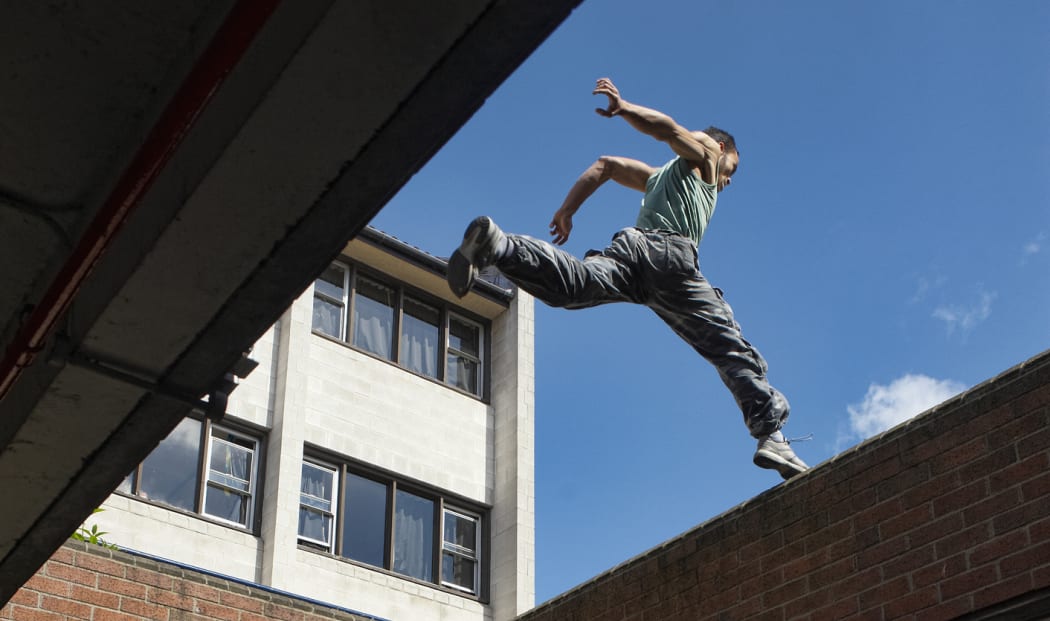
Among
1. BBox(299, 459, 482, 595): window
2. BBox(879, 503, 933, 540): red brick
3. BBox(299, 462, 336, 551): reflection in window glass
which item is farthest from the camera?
BBox(299, 459, 482, 595): window

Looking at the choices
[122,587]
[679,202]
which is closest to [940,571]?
[679,202]

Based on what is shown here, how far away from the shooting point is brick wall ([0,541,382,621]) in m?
8.81

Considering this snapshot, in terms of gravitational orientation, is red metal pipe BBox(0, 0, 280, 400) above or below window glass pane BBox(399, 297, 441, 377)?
→ below

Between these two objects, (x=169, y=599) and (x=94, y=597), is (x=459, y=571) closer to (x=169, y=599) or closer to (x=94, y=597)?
(x=169, y=599)

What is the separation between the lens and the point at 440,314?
76.9ft

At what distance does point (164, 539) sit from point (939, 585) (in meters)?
13.0

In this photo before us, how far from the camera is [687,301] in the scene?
32.4 feet

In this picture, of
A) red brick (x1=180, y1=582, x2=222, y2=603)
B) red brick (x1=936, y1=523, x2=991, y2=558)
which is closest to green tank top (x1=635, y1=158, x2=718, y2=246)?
red brick (x1=936, y1=523, x2=991, y2=558)

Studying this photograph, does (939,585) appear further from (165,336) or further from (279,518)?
(279,518)

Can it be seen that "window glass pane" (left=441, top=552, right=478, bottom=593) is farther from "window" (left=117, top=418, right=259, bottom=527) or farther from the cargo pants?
the cargo pants

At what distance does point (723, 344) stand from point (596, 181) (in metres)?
1.66

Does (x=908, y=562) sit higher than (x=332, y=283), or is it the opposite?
(x=332, y=283)

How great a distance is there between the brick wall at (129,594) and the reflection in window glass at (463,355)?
1329cm

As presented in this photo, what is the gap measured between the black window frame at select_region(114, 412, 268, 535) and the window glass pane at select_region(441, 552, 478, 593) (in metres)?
3.39
